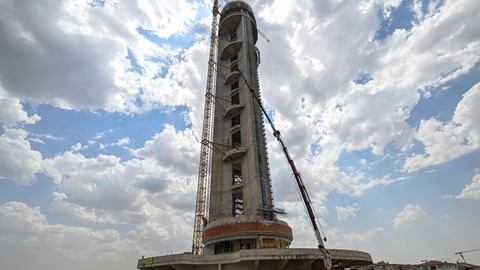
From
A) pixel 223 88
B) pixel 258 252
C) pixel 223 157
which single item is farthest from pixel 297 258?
pixel 223 88

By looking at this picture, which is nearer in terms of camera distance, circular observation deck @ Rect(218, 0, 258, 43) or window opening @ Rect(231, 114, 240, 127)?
window opening @ Rect(231, 114, 240, 127)

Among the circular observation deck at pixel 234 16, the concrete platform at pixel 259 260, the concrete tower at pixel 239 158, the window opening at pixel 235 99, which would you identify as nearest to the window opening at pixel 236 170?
the concrete tower at pixel 239 158

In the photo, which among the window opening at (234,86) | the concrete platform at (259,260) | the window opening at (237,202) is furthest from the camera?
the window opening at (234,86)

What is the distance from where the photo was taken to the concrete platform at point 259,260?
1091 inches

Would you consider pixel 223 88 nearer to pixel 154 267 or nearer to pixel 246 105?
pixel 246 105

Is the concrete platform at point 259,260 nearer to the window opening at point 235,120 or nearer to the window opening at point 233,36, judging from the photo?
the window opening at point 235,120

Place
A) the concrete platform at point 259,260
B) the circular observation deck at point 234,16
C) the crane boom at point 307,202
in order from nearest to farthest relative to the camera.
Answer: the crane boom at point 307,202, the concrete platform at point 259,260, the circular observation deck at point 234,16

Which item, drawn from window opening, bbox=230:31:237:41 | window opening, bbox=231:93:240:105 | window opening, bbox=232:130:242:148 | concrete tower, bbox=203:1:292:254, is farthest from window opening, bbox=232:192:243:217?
window opening, bbox=230:31:237:41

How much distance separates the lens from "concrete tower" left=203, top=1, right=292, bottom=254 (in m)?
38.7

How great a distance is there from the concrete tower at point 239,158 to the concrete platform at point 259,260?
676 centimetres

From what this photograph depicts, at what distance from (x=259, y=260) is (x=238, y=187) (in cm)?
2055

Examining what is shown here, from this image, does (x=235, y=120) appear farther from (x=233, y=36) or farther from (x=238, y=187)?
(x=233, y=36)

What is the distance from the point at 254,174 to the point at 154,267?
20.0 m

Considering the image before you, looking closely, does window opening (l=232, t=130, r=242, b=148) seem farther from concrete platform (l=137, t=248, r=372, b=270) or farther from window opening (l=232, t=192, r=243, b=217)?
concrete platform (l=137, t=248, r=372, b=270)
